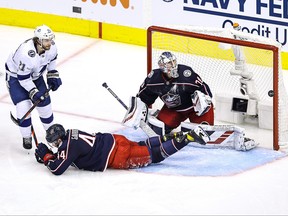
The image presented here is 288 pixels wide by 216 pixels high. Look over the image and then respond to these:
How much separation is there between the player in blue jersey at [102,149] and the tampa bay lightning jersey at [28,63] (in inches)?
19.6

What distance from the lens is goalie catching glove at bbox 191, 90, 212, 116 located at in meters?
8.34

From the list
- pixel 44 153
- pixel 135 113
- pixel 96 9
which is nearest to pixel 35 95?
pixel 44 153

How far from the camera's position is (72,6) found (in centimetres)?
1086

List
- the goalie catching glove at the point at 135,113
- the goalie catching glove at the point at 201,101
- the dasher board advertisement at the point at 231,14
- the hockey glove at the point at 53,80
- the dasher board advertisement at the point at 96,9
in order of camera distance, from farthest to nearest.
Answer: the dasher board advertisement at the point at 96,9 → the dasher board advertisement at the point at 231,14 → the goalie catching glove at the point at 135,113 → the hockey glove at the point at 53,80 → the goalie catching glove at the point at 201,101

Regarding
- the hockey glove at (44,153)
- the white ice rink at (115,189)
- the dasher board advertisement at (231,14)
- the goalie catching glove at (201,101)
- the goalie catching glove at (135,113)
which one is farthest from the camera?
the dasher board advertisement at (231,14)

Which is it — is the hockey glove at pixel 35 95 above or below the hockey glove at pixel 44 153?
above

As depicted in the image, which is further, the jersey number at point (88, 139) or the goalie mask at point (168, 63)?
the goalie mask at point (168, 63)

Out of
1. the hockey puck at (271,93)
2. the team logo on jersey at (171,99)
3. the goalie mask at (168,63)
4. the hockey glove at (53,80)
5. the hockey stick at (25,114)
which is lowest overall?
the hockey stick at (25,114)

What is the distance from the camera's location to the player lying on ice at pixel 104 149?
786 centimetres

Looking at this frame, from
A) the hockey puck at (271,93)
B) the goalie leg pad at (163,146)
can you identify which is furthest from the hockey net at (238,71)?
the goalie leg pad at (163,146)

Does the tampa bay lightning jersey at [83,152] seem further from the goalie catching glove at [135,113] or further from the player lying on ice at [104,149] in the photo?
the goalie catching glove at [135,113]

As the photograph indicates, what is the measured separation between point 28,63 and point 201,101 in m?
1.20

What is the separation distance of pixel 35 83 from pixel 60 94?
1.32 m

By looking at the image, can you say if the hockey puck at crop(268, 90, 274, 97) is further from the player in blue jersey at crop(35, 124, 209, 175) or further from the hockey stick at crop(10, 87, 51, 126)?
the hockey stick at crop(10, 87, 51, 126)
